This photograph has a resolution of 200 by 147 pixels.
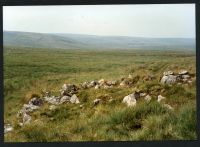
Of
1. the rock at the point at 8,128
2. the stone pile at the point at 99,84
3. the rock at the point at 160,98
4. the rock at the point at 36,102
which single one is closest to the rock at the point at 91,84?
the stone pile at the point at 99,84

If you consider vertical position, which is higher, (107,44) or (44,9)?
(44,9)

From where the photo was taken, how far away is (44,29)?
7.81 m

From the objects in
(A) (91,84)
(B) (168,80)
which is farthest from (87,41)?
(B) (168,80)

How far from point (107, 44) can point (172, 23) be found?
107 centimetres

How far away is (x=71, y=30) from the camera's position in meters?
7.85

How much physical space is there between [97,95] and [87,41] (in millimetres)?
851

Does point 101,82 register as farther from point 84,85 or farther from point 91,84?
point 84,85

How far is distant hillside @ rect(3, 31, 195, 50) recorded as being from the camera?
781cm

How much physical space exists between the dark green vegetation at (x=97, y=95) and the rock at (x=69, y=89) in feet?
0.23

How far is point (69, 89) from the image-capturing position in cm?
789

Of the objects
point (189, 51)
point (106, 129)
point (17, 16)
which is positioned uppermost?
point (17, 16)

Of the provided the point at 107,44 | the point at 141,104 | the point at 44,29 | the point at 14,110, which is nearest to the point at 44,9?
the point at 44,29

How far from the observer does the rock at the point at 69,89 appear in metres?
7.87

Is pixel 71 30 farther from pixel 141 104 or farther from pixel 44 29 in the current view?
pixel 141 104
